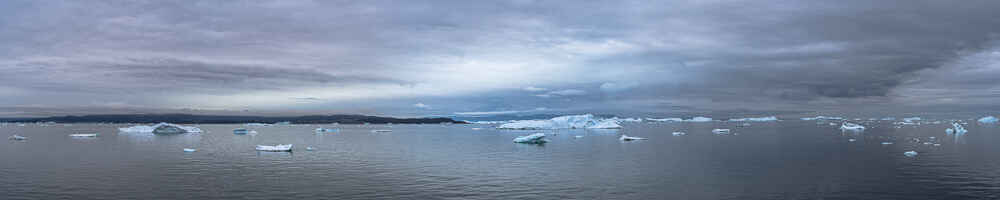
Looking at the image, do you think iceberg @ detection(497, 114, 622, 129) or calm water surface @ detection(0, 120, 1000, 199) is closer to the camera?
calm water surface @ detection(0, 120, 1000, 199)

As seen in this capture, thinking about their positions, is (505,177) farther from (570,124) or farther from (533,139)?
(570,124)

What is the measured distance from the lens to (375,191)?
26516mm

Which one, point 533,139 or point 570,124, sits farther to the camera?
point 570,124

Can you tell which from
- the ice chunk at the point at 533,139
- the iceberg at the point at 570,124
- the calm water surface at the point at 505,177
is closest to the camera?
the calm water surface at the point at 505,177

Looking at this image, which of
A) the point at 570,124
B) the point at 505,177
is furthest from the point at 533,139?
the point at 570,124

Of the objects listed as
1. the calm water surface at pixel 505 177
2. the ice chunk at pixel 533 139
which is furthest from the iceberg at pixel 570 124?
the calm water surface at pixel 505 177

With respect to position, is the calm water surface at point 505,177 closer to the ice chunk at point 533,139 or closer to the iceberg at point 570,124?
the ice chunk at point 533,139

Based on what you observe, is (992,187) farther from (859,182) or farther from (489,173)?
(489,173)

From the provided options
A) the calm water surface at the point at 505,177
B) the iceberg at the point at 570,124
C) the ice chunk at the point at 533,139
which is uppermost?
the iceberg at the point at 570,124

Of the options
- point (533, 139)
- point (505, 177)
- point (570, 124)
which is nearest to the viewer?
point (505, 177)

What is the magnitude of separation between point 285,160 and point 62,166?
43.9 feet

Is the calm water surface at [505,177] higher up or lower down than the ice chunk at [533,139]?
lower down

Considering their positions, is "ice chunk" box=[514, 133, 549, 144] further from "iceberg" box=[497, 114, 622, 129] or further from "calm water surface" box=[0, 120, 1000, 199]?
"iceberg" box=[497, 114, 622, 129]

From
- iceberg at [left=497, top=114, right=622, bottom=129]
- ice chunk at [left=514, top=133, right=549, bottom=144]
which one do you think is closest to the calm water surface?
ice chunk at [left=514, top=133, right=549, bottom=144]
